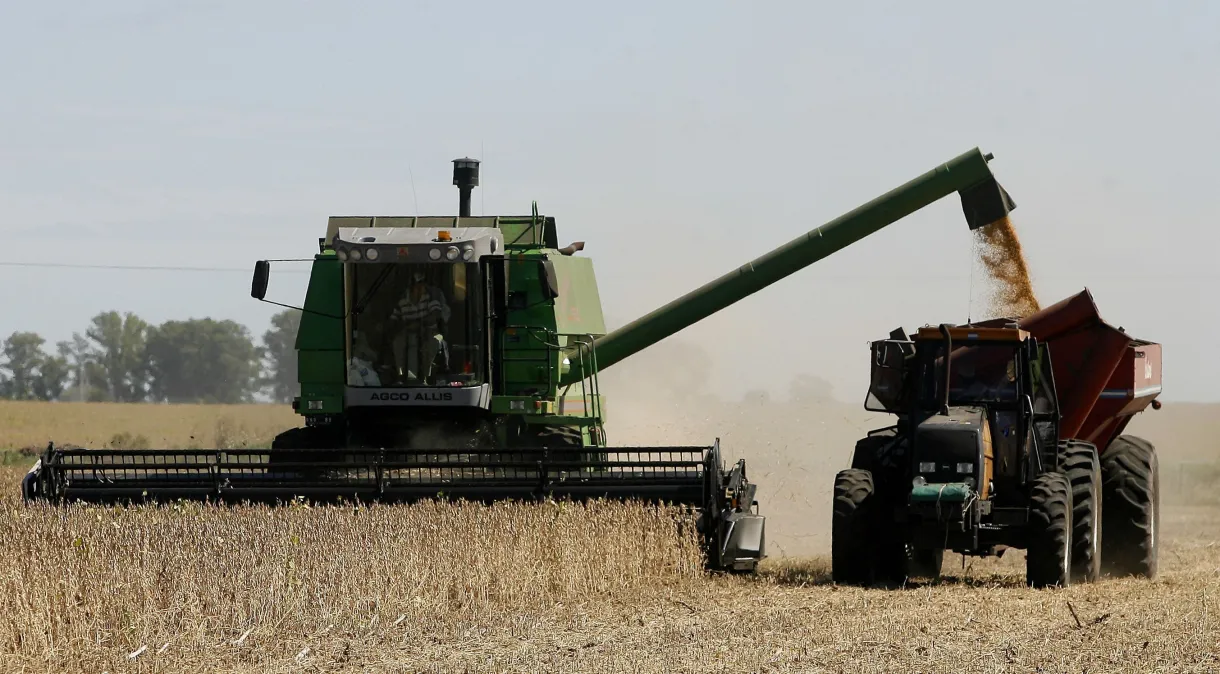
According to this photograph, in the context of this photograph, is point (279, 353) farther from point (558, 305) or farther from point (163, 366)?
point (558, 305)

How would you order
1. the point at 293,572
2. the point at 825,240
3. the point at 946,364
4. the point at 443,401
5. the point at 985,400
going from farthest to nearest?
the point at 825,240, the point at 443,401, the point at 985,400, the point at 946,364, the point at 293,572

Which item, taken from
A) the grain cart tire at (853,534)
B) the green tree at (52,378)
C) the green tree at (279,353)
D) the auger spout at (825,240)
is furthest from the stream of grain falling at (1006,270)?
the green tree at (52,378)

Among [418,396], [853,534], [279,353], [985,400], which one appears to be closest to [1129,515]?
[985,400]

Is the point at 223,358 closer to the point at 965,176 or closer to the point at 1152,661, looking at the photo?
the point at 965,176

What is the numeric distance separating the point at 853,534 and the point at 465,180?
600 cm

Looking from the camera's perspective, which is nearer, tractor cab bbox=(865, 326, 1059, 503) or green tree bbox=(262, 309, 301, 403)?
tractor cab bbox=(865, 326, 1059, 503)

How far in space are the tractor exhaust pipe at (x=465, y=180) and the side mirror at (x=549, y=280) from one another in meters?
3.28

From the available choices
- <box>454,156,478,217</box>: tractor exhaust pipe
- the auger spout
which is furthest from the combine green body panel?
<box>454,156,478,217</box>: tractor exhaust pipe

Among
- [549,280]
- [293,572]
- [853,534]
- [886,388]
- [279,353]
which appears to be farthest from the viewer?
[279,353]

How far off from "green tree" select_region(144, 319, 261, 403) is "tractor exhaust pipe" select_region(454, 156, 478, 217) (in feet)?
148

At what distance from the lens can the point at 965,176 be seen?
13438 millimetres

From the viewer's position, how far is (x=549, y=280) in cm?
1160

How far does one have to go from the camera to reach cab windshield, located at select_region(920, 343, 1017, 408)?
35.2 ft

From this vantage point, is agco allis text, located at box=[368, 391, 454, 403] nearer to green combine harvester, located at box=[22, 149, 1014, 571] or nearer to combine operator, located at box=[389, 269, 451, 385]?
green combine harvester, located at box=[22, 149, 1014, 571]
